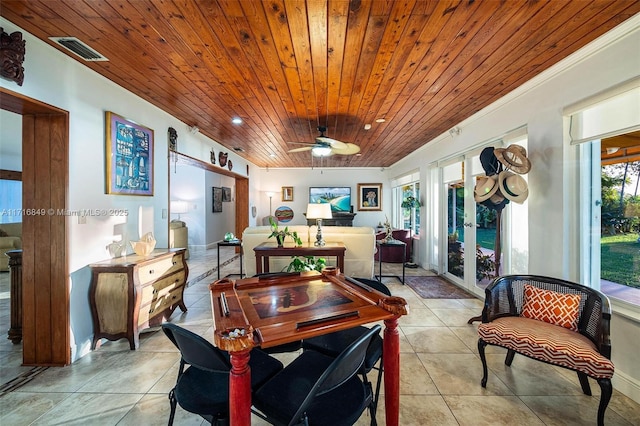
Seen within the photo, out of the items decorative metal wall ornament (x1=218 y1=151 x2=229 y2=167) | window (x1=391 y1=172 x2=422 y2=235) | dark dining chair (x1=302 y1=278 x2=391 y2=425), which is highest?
decorative metal wall ornament (x1=218 y1=151 x2=229 y2=167)

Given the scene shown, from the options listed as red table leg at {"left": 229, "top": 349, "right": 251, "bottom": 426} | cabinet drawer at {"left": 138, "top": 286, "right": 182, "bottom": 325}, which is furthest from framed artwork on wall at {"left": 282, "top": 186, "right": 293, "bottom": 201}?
red table leg at {"left": 229, "top": 349, "right": 251, "bottom": 426}

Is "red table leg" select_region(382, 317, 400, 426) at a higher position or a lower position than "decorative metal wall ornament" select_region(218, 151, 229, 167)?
lower

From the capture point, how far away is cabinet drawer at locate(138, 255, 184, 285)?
7.88ft

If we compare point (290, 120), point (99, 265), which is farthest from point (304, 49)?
point (99, 265)

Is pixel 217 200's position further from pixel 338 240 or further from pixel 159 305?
pixel 159 305

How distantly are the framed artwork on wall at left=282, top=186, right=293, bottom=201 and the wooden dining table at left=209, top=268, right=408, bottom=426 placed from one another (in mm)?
6295

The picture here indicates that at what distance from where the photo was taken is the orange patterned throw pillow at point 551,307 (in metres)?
1.89

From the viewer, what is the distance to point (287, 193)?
808 centimetres

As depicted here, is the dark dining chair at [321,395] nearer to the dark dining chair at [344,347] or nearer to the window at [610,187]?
the dark dining chair at [344,347]

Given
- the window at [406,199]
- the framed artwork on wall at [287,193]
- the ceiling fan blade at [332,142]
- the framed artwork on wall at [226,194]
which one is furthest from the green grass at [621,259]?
the framed artwork on wall at [226,194]

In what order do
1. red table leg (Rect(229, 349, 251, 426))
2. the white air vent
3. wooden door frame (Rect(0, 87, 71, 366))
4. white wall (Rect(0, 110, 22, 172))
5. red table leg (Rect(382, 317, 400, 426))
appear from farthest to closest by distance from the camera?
white wall (Rect(0, 110, 22, 172)) < wooden door frame (Rect(0, 87, 71, 366)) < the white air vent < red table leg (Rect(382, 317, 400, 426)) < red table leg (Rect(229, 349, 251, 426))

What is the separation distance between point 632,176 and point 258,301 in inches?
109

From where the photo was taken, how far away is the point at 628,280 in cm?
Result: 195

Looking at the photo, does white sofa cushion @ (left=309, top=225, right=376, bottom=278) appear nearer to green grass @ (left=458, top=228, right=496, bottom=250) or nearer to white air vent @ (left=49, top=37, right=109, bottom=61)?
green grass @ (left=458, top=228, right=496, bottom=250)
